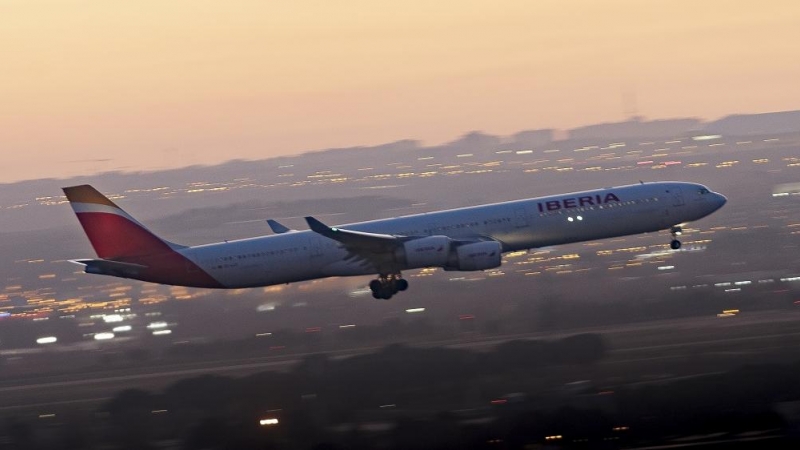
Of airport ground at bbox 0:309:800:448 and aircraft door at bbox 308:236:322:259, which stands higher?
aircraft door at bbox 308:236:322:259

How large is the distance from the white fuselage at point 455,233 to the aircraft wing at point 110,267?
235 centimetres

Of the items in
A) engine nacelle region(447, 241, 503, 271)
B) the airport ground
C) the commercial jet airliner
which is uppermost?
the commercial jet airliner

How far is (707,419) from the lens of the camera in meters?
33.3

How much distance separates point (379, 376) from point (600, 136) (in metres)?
155

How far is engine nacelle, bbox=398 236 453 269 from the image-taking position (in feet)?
160

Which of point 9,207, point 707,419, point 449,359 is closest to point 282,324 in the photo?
point 449,359

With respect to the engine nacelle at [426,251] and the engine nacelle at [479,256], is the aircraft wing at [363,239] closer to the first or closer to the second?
the engine nacelle at [426,251]

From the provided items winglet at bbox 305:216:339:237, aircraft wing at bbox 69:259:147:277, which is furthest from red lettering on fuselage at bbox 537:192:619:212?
aircraft wing at bbox 69:259:147:277

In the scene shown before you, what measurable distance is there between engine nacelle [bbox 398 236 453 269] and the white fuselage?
1.21 metres

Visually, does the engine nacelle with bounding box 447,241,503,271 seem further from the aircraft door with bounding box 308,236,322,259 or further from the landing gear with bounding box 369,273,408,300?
the aircraft door with bounding box 308,236,322,259

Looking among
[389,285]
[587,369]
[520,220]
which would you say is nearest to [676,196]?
[520,220]

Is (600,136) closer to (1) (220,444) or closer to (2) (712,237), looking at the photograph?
(2) (712,237)

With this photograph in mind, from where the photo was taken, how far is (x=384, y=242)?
49188mm

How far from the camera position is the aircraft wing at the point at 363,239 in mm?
48188
